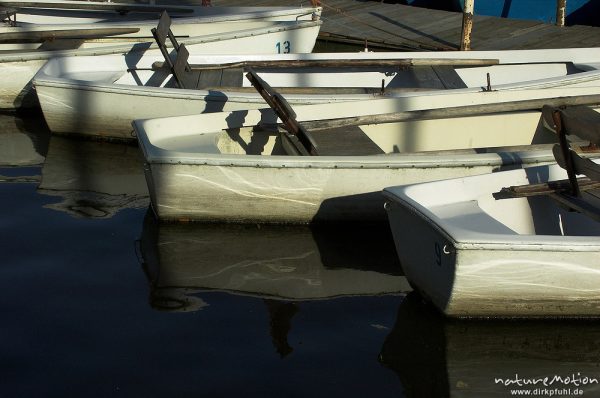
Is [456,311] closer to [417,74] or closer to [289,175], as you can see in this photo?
[289,175]

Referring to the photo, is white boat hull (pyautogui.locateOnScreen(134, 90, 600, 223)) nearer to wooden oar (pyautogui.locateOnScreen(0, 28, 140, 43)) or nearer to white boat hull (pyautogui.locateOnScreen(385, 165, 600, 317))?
white boat hull (pyautogui.locateOnScreen(385, 165, 600, 317))

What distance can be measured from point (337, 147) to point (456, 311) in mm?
2529

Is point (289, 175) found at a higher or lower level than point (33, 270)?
higher

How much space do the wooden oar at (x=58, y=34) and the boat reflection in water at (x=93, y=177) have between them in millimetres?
2064

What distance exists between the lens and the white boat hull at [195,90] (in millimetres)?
11219

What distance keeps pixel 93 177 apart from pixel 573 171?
523cm

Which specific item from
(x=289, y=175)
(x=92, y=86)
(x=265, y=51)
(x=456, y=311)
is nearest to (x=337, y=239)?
(x=289, y=175)

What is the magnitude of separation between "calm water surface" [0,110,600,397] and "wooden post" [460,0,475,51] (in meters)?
7.46

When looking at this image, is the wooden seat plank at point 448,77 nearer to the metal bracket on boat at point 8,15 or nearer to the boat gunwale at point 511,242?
the boat gunwale at point 511,242

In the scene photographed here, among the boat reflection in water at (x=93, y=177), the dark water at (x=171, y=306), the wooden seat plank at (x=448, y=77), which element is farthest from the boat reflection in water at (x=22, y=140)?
the wooden seat plank at (x=448, y=77)

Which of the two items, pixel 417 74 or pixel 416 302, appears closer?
pixel 416 302

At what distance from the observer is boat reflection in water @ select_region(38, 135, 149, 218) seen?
33.5 ft

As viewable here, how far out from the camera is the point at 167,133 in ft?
31.6

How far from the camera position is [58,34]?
1399 cm
